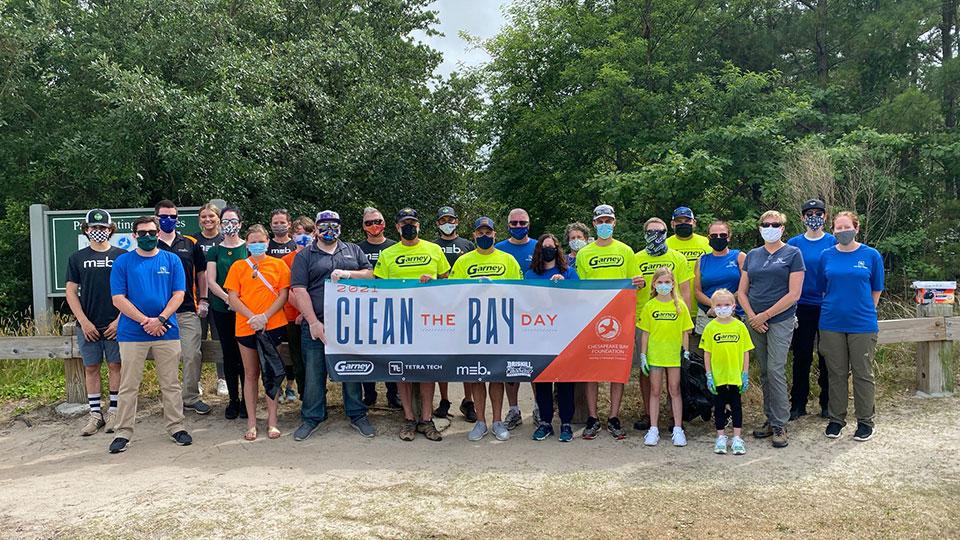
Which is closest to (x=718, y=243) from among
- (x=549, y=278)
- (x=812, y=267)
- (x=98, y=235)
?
(x=812, y=267)

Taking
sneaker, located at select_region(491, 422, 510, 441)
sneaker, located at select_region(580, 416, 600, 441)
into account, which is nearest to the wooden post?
sneaker, located at select_region(580, 416, 600, 441)

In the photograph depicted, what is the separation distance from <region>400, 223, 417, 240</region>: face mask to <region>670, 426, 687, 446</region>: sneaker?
123 inches

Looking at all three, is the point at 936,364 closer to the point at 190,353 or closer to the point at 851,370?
the point at 851,370

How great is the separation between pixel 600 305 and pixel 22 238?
11.5 m

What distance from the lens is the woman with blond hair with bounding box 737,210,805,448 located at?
611 cm

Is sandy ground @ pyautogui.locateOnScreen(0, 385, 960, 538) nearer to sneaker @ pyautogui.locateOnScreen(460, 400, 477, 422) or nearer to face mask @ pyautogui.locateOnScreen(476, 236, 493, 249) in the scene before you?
sneaker @ pyautogui.locateOnScreen(460, 400, 477, 422)

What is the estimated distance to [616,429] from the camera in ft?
21.0

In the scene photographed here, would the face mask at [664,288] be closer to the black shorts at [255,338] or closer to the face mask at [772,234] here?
the face mask at [772,234]

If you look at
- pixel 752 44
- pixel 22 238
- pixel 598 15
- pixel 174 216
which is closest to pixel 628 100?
pixel 598 15

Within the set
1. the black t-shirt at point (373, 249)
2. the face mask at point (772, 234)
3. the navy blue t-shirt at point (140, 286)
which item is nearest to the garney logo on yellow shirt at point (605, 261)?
the face mask at point (772, 234)

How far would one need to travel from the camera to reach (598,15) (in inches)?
656

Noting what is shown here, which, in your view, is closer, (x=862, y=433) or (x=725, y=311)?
(x=725, y=311)

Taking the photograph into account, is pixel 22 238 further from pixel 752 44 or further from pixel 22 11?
pixel 752 44

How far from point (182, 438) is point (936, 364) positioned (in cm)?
804
